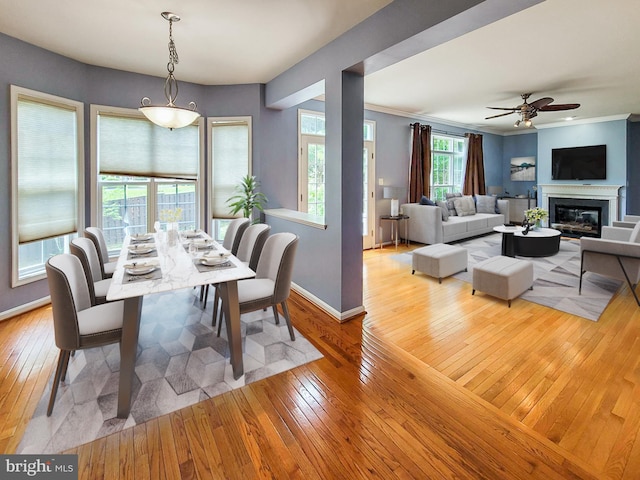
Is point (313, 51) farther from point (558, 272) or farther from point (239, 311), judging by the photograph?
point (558, 272)

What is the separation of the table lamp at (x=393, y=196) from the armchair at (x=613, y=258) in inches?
126

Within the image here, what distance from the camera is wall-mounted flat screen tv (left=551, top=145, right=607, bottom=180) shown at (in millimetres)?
7344

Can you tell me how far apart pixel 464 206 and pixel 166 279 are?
7051 millimetres

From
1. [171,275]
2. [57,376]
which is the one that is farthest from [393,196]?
[57,376]

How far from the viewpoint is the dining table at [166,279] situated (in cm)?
191

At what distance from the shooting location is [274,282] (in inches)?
107

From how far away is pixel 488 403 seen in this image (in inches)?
79.7

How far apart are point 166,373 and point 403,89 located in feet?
16.5

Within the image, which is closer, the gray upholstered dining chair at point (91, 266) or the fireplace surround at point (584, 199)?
the gray upholstered dining chair at point (91, 266)

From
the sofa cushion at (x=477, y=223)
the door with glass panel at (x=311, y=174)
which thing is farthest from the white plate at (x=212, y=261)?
the sofa cushion at (x=477, y=223)

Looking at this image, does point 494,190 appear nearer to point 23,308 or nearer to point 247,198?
point 247,198

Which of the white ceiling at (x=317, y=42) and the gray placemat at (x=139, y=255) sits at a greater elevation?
the white ceiling at (x=317, y=42)

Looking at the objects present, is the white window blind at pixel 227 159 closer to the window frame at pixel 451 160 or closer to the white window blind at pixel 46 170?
the white window blind at pixel 46 170

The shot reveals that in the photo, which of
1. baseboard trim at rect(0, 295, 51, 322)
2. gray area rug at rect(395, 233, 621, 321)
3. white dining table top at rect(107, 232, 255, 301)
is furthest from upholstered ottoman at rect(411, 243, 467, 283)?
baseboard trim at rect(0, 295, 51, 322)
